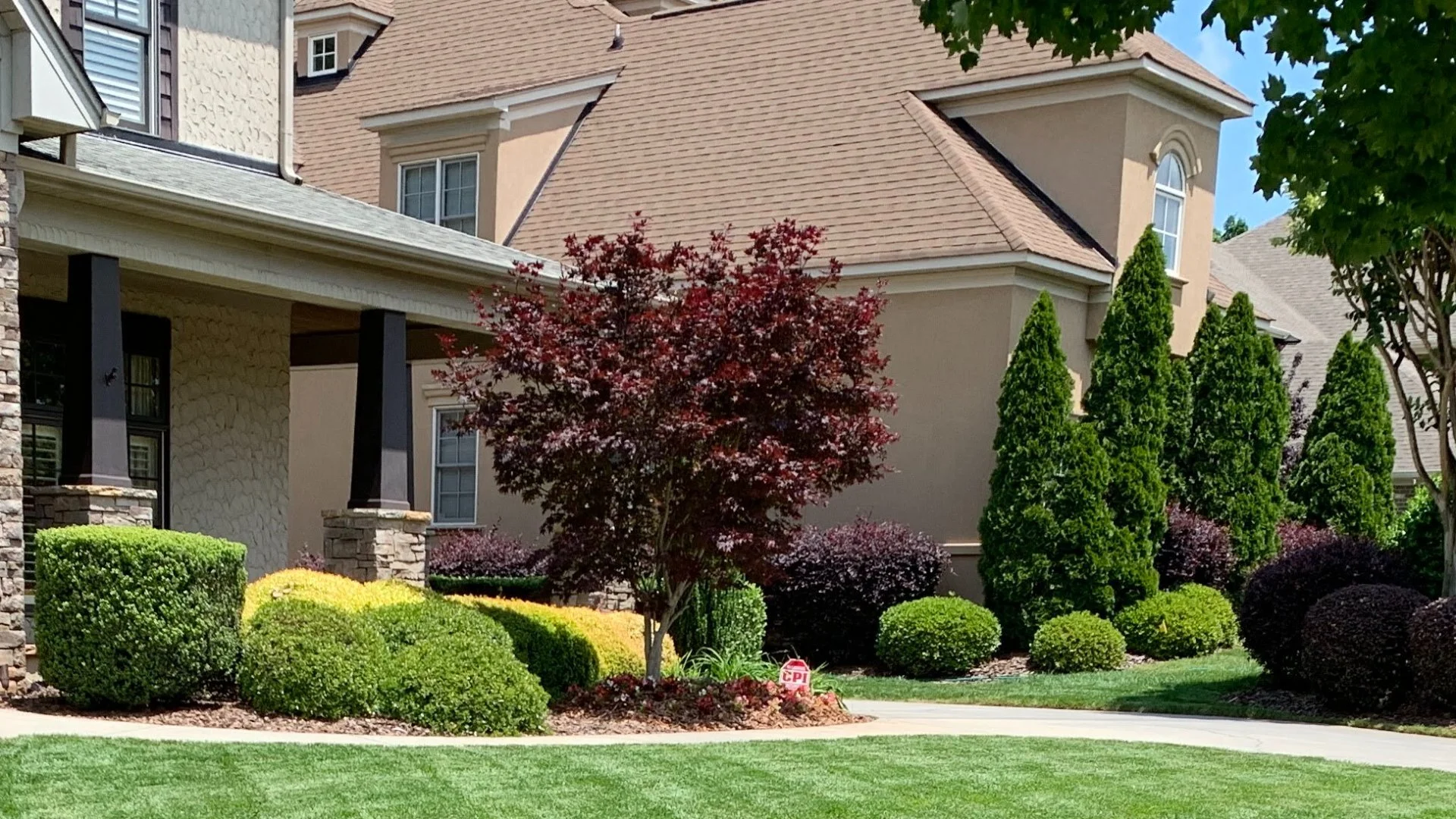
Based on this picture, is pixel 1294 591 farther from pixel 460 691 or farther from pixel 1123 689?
pixel 460 691

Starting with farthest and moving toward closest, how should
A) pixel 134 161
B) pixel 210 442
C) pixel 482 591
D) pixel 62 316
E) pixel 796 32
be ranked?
1. pixel 796 32
2. pixel 482 591
3. pixel 210 442
4. pixel 62 316
5. pixel 134 161

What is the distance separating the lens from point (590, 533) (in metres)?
15.1

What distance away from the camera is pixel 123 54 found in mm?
17969

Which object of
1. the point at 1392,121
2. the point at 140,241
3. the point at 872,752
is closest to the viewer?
the point at 1392,121

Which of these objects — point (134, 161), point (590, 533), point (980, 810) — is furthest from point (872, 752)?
point (134, 161)

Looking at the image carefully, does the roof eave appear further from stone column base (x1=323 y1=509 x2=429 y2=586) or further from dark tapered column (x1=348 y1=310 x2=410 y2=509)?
stone column base (x1=323 y1=509 x2=429 y2=586)

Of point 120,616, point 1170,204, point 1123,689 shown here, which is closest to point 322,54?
point 1170,204

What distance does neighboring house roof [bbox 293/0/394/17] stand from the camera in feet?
107

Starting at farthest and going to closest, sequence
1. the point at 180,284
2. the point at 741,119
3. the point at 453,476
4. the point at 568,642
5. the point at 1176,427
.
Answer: the point at 741,119, the point at 453,476, the point at 1176,427, the point at 180,284, the point at 568,642

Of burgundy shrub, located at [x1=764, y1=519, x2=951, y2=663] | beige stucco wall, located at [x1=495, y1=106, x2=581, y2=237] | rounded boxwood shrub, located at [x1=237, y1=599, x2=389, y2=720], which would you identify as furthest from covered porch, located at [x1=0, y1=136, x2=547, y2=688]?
beige stucco wall, located at [x1=495, y1=106, x2=581, y2=237]

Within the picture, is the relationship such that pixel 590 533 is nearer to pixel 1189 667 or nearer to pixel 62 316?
pixel 62 316

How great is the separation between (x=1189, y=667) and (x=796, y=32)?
12.8 meters

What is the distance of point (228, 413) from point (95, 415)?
4.87 m

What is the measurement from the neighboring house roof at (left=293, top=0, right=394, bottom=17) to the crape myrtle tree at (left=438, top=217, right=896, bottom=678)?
18.9m
